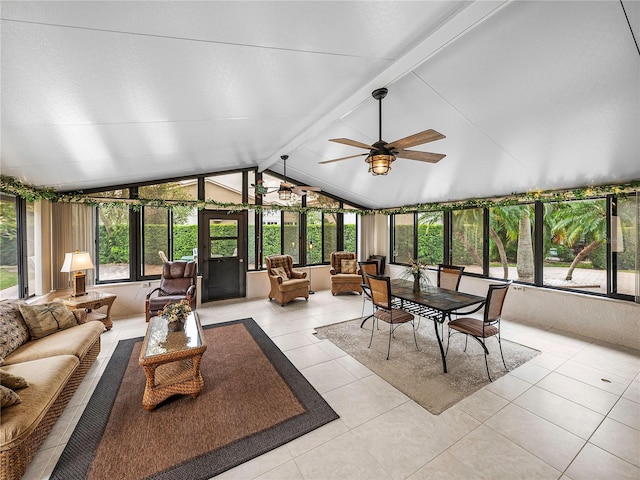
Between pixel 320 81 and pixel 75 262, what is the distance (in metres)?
4.32

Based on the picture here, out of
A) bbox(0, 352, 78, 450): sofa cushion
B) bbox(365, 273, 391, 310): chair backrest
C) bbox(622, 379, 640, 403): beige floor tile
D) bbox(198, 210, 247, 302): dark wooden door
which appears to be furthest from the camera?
bbox(198, 210, 247, 302): dark wooden door

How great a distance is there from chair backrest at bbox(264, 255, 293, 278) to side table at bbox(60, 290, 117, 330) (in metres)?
2.81

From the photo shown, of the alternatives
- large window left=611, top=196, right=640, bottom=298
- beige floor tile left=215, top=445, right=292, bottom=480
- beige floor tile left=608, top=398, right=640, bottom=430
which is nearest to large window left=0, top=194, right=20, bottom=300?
beige floor tile left=215, top=445, right=292, bottom=480

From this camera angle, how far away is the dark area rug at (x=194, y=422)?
6.02ft

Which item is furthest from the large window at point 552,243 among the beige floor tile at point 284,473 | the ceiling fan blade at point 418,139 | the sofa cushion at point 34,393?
the sofa cushion at point 34,393

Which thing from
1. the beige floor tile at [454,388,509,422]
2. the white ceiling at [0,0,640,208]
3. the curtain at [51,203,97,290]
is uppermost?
the white ceiling at [0,0,640,208]

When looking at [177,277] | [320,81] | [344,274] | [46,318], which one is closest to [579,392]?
[320,81]

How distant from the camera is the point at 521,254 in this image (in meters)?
5.08

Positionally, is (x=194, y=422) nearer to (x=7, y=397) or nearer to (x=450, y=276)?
(x=7, y=397)

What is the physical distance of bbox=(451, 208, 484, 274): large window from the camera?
223 inches

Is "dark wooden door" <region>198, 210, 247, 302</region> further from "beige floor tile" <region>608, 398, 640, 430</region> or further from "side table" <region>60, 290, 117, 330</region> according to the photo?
"beige floor tile" <region>608, 398, 640, 430</region>

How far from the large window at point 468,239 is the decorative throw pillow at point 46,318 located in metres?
6.76

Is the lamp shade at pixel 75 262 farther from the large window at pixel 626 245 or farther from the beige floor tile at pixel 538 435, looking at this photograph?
the large window at pixel 626 245

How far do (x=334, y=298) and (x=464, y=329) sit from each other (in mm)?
3440
